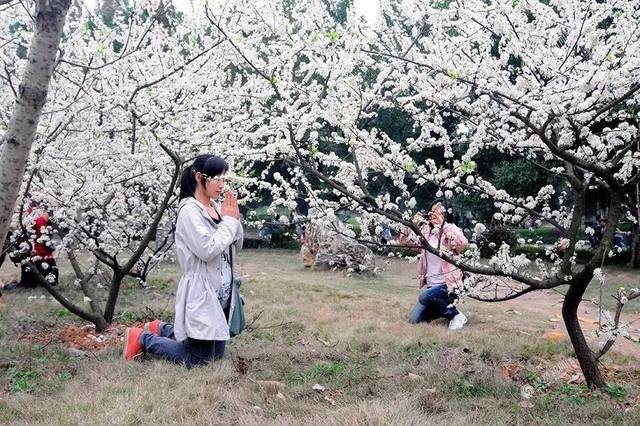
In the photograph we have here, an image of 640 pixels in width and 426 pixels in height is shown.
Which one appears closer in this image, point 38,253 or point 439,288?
point 439,288

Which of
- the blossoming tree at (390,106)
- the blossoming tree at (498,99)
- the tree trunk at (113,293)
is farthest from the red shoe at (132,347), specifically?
the blossoming tree at (498,99)

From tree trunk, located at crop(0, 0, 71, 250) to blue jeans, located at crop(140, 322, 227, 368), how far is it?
231cm

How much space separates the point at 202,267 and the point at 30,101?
215 centimetres

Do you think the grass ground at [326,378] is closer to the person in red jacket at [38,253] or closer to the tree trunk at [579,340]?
the tree trunk at [579,340]

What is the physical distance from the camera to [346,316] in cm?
678

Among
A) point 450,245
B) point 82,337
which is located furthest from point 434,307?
point 82,337

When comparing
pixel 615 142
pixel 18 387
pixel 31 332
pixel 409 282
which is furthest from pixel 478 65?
pixel 409 282

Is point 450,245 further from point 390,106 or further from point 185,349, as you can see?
point 185,349

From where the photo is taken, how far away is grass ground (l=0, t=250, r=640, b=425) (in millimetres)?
3318

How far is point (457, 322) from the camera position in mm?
6461

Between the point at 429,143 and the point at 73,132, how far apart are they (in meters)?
3.57

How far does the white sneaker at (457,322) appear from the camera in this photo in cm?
639

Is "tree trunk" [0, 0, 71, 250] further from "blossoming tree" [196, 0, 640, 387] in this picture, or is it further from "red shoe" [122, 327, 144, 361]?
→ "red shoe" [122, 327, 144, 361]

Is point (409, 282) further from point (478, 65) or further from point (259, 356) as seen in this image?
point (478, 65)
